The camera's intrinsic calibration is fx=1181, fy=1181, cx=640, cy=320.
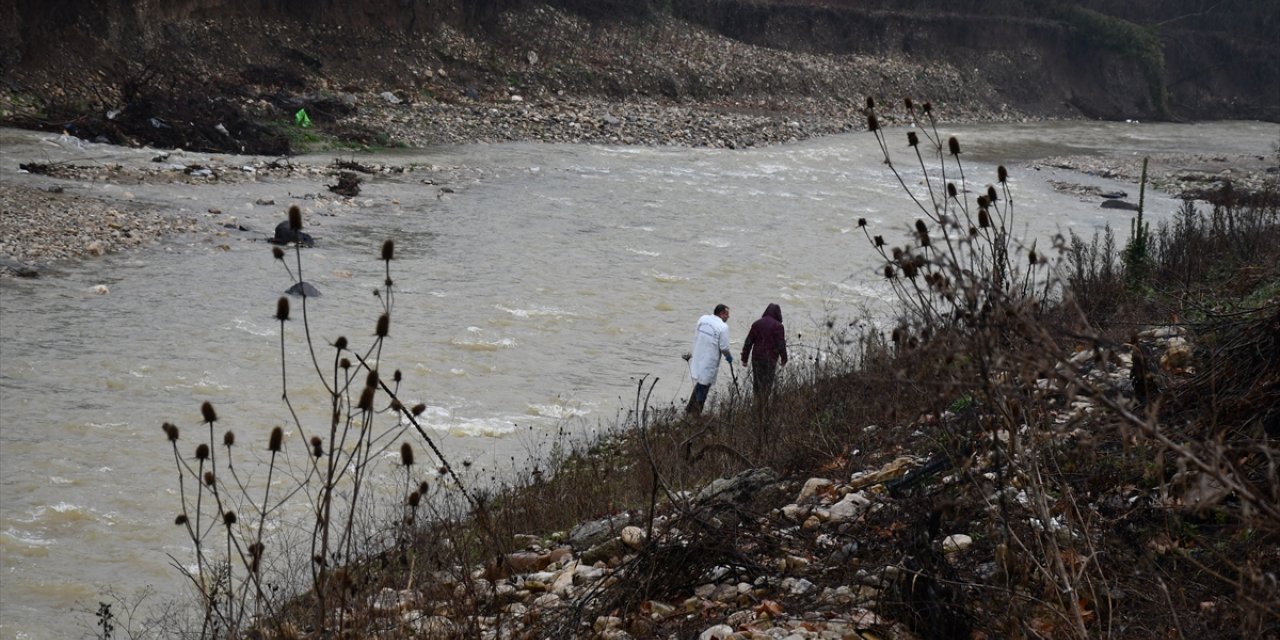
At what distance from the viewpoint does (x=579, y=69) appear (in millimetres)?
35375

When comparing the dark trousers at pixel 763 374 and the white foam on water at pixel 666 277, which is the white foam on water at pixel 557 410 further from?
the white foam on water at pixel 666 277

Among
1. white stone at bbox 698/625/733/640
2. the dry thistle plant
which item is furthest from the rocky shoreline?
the dry thistle plant

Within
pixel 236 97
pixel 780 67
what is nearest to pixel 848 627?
pixel 236 97

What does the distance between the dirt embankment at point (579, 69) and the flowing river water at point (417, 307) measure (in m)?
2.76

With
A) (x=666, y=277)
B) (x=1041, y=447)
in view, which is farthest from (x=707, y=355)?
(x=1041, y=447)

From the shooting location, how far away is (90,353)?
1102cm

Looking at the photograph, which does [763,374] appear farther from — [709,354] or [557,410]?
[557,410]

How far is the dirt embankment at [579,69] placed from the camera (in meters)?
24.1

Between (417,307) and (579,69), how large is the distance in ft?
75.0

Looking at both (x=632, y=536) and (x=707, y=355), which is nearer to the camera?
(x=632, y=536)

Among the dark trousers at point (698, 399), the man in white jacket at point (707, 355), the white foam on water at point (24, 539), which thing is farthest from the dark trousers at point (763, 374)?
the white foam on water at point (24, 539)

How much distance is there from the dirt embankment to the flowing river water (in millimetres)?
2756

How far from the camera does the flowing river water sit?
8.08 m

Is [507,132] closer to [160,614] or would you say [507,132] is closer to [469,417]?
[469,417]
